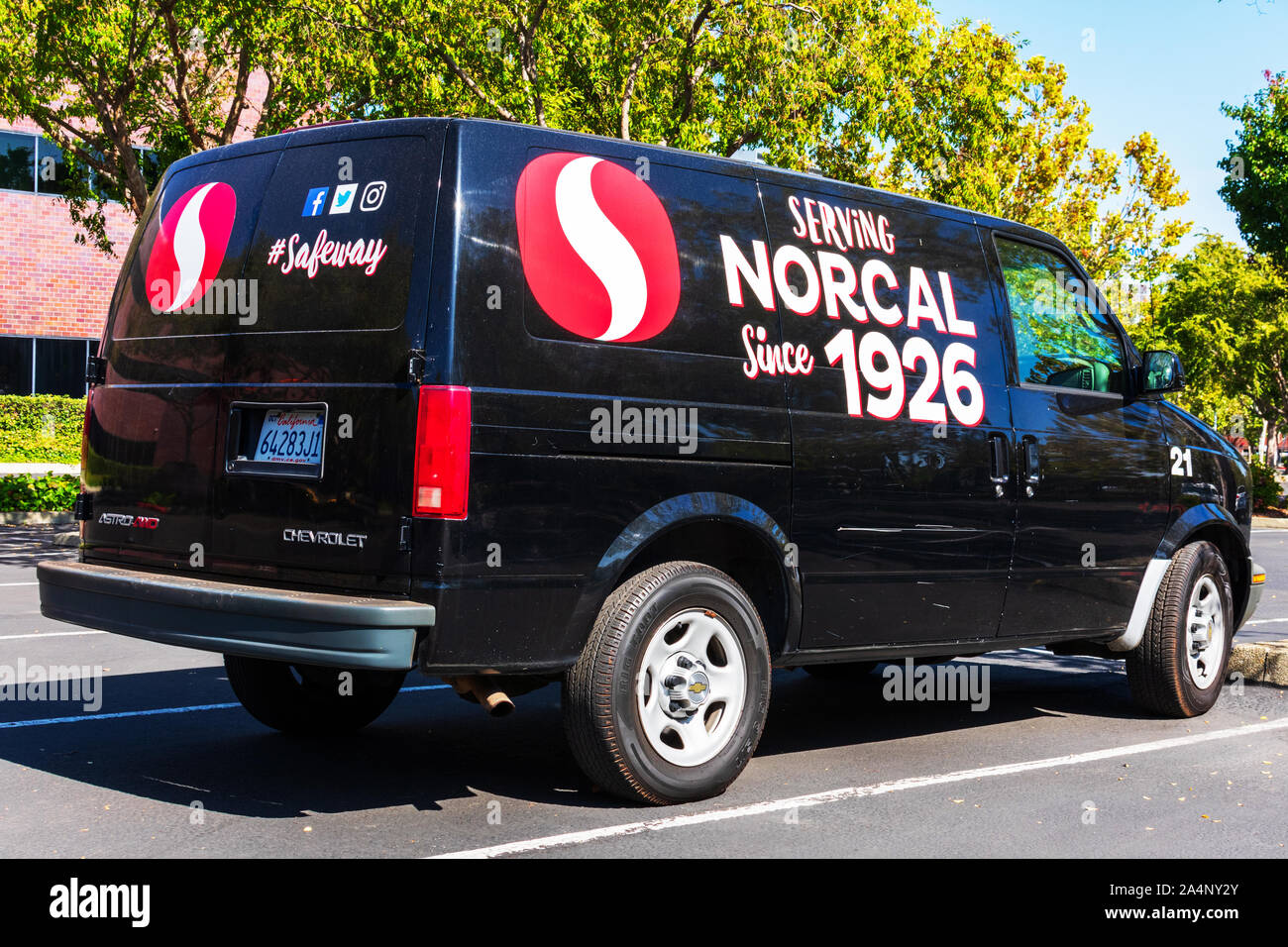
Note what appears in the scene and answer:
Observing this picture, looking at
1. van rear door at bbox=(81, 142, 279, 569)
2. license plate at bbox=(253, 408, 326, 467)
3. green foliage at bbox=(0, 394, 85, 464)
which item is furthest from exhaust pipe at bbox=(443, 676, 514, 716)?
green foliage at bbox=(0, 394, 85, 464)

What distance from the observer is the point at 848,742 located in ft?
22.3

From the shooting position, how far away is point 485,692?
5.06 meters

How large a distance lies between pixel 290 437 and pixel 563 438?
3.24 feet

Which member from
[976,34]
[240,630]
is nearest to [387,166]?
[240,630]

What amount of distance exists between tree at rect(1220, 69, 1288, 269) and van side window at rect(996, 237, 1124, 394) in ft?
82.1

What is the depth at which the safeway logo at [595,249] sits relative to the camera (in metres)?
5.06

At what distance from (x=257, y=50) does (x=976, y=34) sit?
13.9 m

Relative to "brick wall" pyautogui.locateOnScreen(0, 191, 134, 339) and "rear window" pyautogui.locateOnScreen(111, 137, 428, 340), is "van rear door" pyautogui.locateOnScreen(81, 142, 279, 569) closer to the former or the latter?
"rear window" pyautogui.locateOnScreen(111, 137, 428, 340)

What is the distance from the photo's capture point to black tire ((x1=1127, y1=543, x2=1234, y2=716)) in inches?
291

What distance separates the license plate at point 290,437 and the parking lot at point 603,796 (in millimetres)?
1282
